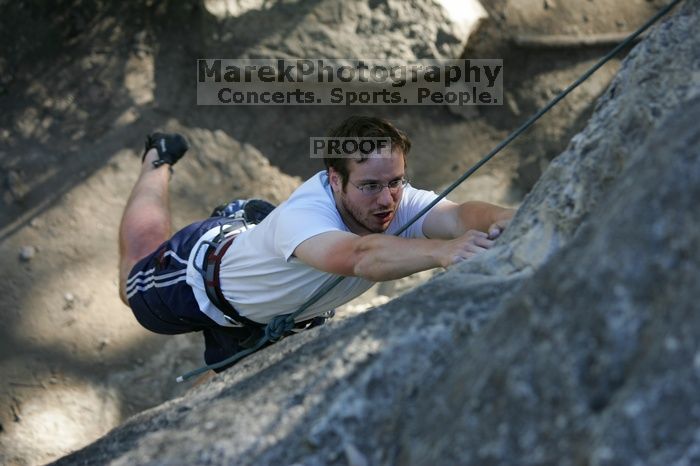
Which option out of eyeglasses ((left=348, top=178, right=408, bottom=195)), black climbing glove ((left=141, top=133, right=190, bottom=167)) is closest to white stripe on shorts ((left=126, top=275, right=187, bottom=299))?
black climbing glove ((left=141, top=133, right=190, bottom=167))

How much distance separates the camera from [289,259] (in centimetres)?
244

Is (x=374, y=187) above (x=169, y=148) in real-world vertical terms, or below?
below

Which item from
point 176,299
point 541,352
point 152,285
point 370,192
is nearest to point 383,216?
point 370,192

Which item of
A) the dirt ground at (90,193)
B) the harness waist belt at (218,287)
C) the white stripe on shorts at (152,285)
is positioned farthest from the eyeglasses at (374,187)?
the dirt ground at (90,193)

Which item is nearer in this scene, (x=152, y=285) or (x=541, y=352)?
(x=541, y=352)

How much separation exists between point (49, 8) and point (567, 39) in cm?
274

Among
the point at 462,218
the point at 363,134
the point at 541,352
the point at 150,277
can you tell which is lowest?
the point at 541,352

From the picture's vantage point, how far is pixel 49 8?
187 inches

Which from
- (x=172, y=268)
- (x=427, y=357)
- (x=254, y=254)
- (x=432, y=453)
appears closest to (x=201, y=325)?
(x=172, y=268)

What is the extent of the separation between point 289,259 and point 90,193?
246 cm

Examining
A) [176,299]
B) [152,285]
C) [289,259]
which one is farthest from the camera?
[152,285]

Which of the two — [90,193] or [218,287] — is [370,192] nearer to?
[218,287]

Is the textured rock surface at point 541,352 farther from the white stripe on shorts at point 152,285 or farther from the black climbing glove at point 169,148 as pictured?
the black climbing glove at point 169,148

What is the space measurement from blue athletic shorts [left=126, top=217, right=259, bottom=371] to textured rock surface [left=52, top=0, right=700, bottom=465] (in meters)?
0.91
